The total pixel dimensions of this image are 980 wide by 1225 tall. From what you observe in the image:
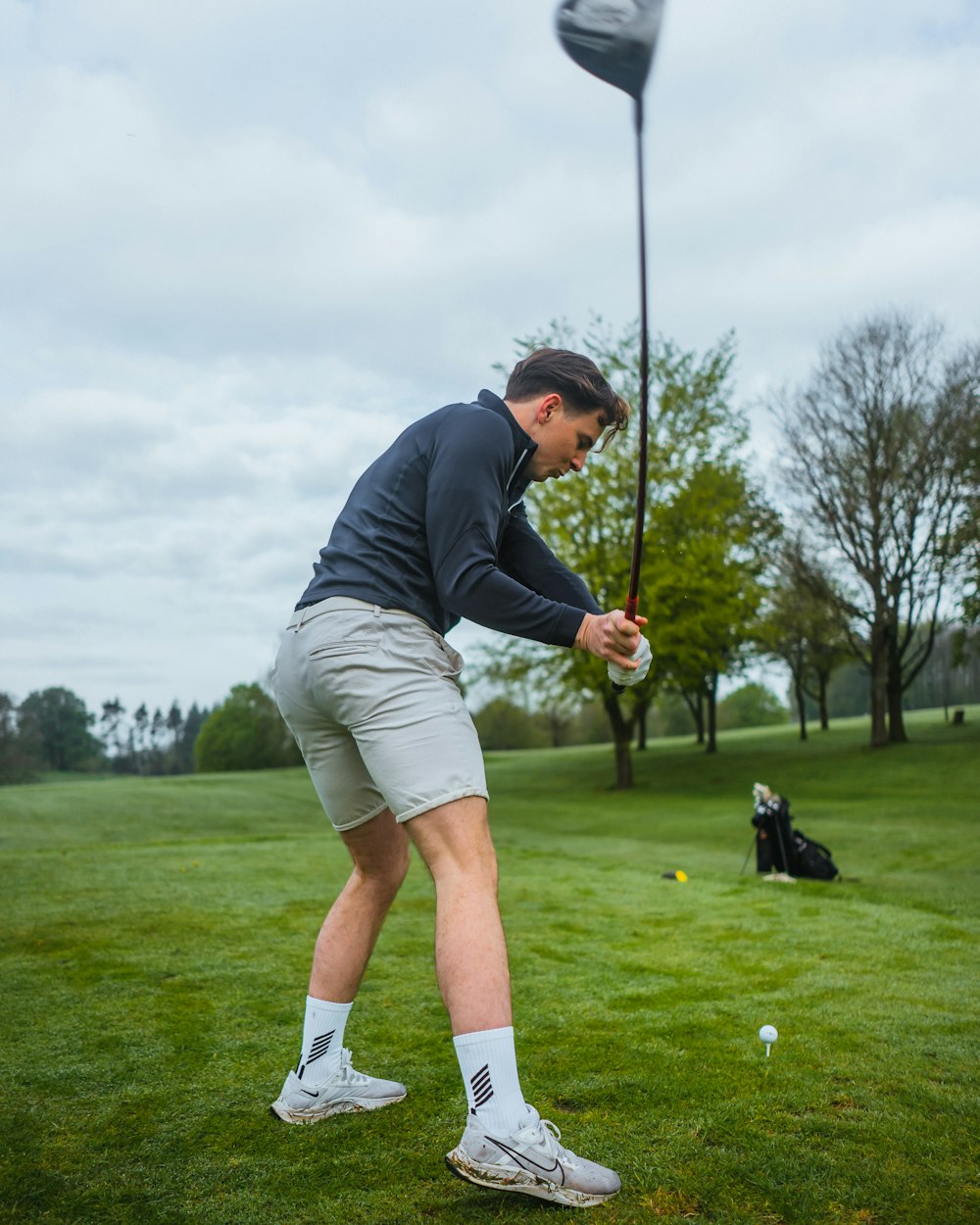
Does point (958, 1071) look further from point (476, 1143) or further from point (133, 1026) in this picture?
point (133, 1026)

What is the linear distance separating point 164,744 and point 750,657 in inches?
2321

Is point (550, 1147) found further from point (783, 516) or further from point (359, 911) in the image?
point (783, 516)

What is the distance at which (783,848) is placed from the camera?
1062 centimetres

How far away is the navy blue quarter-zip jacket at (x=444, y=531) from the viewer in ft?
8.75

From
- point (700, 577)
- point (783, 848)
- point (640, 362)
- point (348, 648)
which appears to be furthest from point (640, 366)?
point (700, 577)

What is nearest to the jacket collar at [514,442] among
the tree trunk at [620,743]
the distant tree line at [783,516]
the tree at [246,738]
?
the distant tree line at [783,516]

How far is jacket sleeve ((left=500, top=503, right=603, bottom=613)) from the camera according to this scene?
330 cm

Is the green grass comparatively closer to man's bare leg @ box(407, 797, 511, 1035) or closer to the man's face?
man's bare leg @ box(407, 797, 511, 1035)

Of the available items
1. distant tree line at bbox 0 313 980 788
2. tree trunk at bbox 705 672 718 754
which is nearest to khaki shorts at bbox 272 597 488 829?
distant tree line at bbox 0 313 980 788

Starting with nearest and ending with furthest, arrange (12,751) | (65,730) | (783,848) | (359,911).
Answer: (359,911), (783,848), (12,751), (65,730)

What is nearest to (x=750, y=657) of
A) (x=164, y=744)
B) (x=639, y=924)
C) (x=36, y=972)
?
(x=639, y=924)

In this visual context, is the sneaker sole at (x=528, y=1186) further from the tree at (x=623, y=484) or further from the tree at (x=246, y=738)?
the tree at (x=246, y=738)

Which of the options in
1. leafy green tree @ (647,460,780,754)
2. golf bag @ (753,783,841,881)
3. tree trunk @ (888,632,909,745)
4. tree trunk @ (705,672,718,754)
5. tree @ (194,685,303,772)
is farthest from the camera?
tree @ (194,685,303,772)

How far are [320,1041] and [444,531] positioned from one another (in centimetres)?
161
